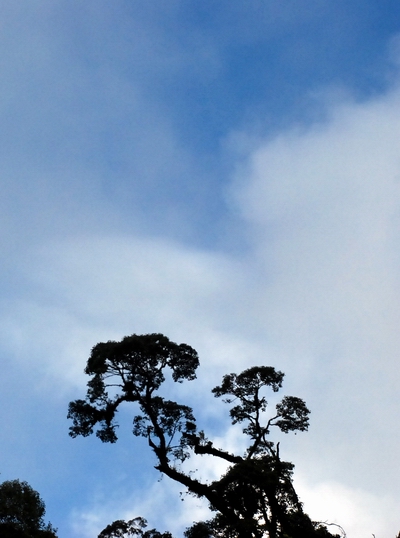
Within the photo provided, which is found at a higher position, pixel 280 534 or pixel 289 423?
pixel 289 423

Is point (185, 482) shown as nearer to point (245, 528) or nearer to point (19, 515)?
point (245, 528)

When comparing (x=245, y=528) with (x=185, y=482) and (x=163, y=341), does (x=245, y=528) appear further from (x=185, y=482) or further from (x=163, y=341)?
(x=163, y=341)

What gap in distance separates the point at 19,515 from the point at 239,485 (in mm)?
18180

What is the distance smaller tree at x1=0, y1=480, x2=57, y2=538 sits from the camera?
1500 inches

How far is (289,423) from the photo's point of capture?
3884cm

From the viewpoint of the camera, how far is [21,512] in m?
39.5

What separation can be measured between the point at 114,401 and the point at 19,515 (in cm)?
1133

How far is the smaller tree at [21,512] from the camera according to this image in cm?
3809

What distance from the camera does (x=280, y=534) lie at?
28438 mm

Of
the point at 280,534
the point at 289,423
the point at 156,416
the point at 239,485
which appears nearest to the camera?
the point at 280,534

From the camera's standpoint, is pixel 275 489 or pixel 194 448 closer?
pixel 275 489

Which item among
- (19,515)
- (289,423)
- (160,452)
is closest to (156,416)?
(160,452)

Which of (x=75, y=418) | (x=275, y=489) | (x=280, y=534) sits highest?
(x=75, y=418)

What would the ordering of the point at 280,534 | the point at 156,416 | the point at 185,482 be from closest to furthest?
the point at 280,534 → the point at 185,482 → the point at 156,416
